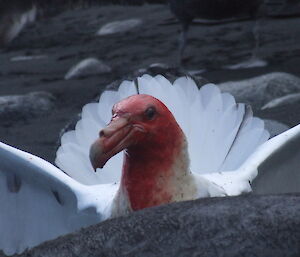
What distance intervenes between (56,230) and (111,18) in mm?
7642

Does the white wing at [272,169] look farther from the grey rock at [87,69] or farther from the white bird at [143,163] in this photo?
the grey rock at [87,69]

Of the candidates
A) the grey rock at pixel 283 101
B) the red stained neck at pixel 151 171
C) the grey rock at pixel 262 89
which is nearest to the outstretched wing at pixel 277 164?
the red stained neck at pixel 151 171

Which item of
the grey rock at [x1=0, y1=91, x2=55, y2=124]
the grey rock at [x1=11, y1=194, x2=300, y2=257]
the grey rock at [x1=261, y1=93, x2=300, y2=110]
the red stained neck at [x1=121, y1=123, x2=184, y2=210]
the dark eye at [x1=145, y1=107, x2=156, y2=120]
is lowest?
the grey rock at [x1=0, y1=91, x2=55, y2=124]

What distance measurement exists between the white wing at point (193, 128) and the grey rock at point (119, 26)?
628 cm

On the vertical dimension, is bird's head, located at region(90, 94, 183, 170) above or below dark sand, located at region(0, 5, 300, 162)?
above

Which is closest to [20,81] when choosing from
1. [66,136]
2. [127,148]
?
[66,136]

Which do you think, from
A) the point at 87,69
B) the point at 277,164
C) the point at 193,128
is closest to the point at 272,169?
the point at 277,164

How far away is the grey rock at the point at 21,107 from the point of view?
18.5ft

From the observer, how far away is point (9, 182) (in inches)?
124

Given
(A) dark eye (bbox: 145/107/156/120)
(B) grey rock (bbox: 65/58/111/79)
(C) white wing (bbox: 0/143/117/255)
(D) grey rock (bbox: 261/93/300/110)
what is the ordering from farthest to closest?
(B) grey rock (bbox: 65/58/111/79) < (D) grey rock (bbox: 261/93/300/110) < (C) white wing (bbox: 0/143/117/255) < (A) dark eye (bbox: 145/107/156/120)

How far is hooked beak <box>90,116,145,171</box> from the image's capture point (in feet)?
8.01

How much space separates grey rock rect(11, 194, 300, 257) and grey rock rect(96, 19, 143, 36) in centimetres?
813

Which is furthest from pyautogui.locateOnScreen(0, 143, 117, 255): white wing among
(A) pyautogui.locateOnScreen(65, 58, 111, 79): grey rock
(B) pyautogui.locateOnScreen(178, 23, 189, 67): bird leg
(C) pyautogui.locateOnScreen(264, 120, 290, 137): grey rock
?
(B) pyautogui.locateOnScreen(178, 23, 189, 67): bird leg

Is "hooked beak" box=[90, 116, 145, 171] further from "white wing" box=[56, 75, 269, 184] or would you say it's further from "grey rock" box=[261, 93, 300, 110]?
"grey rock" box=[261, 93, 300, 110]
